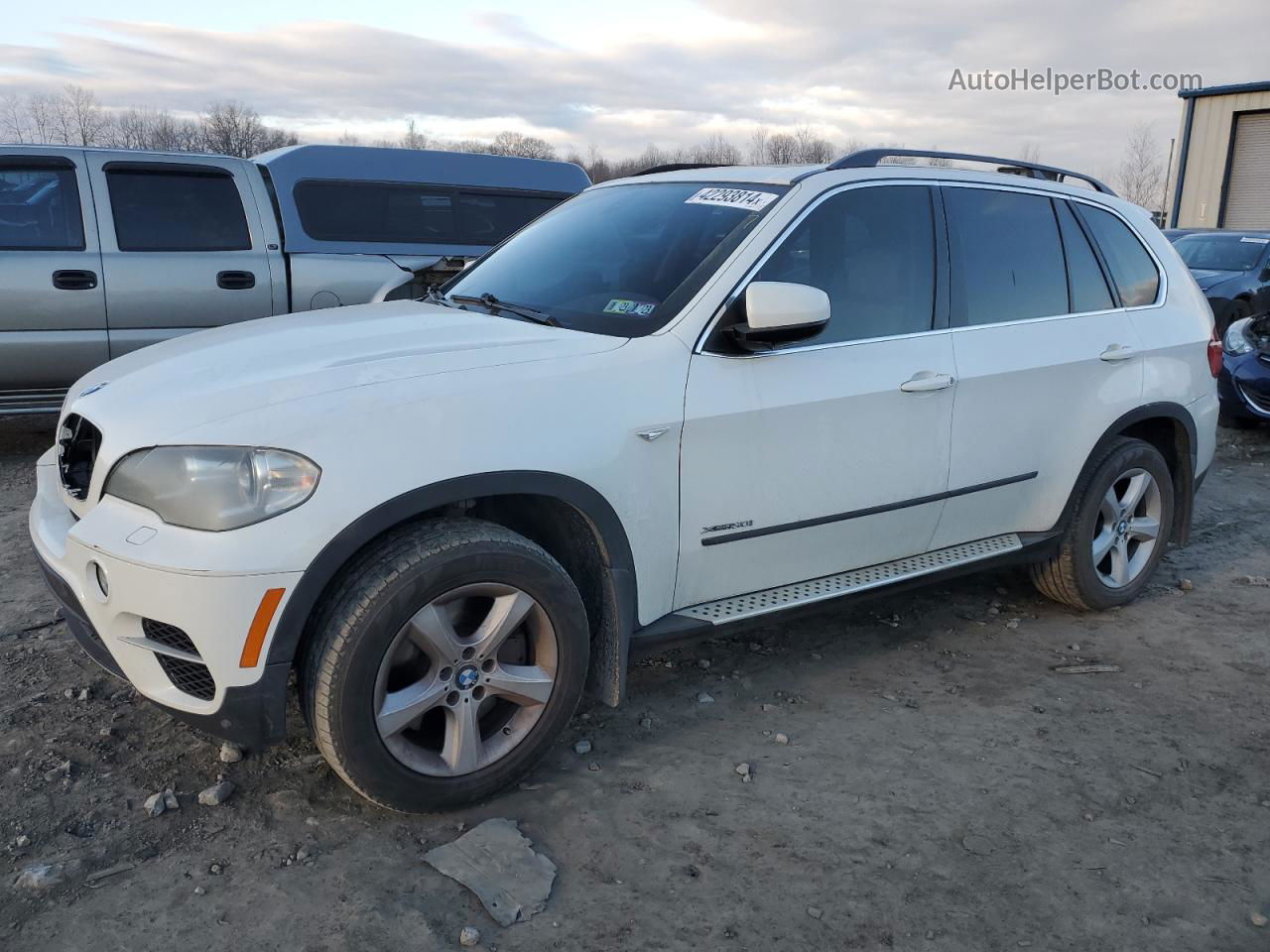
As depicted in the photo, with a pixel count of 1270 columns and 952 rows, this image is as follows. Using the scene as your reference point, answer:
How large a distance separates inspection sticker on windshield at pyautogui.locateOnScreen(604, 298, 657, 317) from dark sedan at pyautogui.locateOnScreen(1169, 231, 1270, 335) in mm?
9284

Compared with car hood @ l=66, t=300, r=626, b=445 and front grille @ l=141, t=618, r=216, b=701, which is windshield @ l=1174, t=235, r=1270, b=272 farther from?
front grille @ l=141, t=618, r=216, b=701

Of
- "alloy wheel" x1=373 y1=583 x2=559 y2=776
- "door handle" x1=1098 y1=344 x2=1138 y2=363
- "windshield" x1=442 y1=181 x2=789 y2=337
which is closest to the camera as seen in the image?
"alloy wheel" x1=373 y1=583 x2=559 y2=776

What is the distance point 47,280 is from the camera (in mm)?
6355

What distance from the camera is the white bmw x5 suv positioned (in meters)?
2.55

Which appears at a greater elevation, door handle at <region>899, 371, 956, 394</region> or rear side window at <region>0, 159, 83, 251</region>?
rear side window at <region>0, 159, 83, 251</region>

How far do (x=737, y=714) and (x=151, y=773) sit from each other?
1.84 meters

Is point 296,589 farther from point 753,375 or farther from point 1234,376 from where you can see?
point 1234,376

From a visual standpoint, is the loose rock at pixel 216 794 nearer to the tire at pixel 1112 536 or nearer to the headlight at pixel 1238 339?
the tire at pixel 1112 536

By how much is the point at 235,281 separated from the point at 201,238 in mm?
355

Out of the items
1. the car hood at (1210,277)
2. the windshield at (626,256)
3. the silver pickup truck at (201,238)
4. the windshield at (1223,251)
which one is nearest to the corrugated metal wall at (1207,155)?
the windshield at (1223,251)

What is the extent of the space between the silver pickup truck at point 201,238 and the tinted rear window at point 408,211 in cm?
1

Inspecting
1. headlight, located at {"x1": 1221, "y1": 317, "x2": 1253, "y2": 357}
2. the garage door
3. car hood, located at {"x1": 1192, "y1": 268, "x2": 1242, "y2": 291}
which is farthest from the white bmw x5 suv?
the garage door

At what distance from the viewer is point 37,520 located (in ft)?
10.00

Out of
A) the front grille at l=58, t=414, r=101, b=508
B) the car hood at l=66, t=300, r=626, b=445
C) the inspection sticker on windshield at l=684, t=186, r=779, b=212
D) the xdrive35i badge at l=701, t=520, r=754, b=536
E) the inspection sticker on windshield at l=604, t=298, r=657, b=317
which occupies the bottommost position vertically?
the xdrive35i badge at l=701, t=520, r=754, b=536
